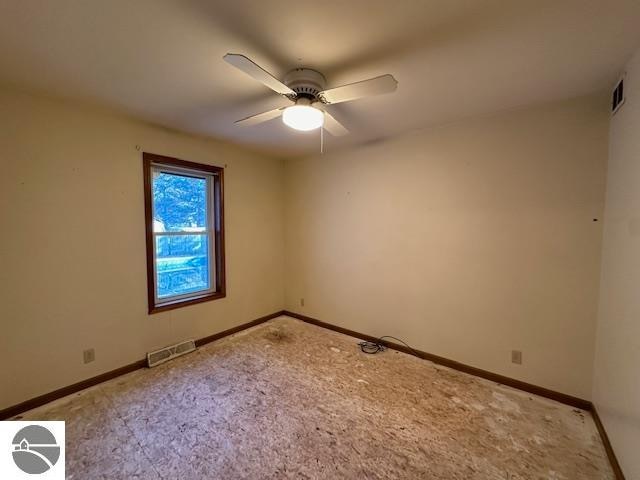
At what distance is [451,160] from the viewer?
2.57 meters

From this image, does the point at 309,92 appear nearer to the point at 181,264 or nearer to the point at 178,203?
the point at 178,203

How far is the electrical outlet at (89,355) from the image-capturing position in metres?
2.28

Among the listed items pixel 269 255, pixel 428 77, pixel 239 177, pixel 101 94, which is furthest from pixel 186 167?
pixel 428 77

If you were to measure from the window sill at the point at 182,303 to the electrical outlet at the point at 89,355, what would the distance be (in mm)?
516

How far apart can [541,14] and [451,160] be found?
1.39m

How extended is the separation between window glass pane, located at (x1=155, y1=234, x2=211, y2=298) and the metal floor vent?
0.55 metres

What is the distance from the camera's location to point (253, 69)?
1.30 m

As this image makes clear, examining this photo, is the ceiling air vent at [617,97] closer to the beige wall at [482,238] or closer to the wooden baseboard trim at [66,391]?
the beige wall at [482,238]

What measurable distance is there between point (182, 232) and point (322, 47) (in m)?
2.44

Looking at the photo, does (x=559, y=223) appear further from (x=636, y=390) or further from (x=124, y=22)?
(x=124, y=22)

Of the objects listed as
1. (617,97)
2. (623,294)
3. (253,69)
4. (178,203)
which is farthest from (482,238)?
(178,203)

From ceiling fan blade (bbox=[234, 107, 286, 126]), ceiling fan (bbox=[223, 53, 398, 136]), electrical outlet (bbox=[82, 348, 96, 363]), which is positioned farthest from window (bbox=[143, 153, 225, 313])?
ceiling fan (bbox=[223, 53, 398, 136])

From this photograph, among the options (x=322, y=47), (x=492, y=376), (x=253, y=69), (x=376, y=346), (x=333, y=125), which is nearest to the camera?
(x=253, y=69)

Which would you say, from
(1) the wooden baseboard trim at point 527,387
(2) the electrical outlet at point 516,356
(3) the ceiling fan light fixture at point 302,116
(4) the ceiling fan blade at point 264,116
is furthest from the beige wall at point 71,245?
(2) the electrical outlet at point 516,356
